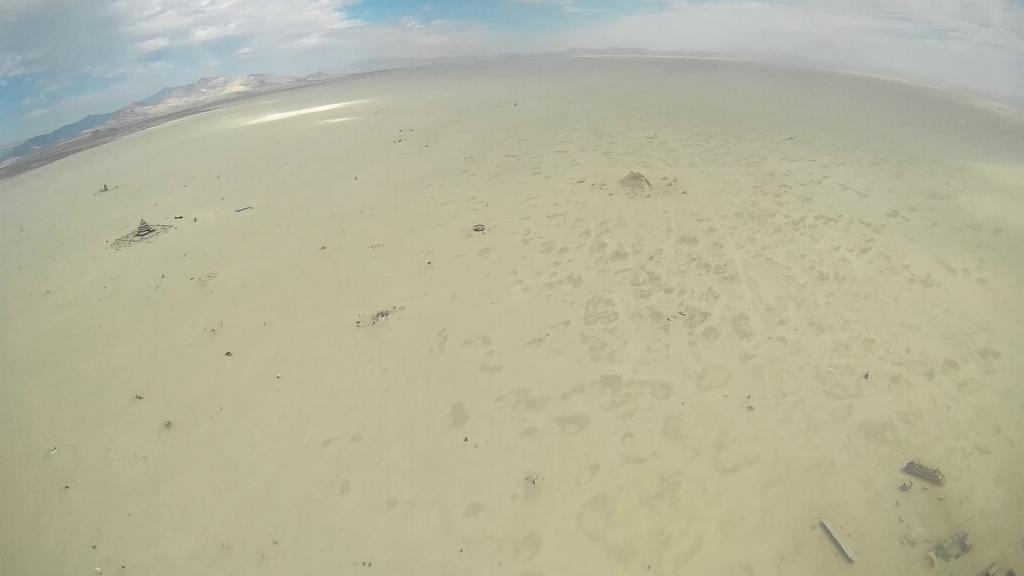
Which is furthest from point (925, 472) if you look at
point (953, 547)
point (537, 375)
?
point (537, 375)

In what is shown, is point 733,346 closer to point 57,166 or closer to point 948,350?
point 948,350

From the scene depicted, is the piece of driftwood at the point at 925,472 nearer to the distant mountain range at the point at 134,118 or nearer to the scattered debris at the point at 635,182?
the scattered debris at the point at 635,182

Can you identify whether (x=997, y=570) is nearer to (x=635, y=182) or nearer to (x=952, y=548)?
(x=952, y=548)

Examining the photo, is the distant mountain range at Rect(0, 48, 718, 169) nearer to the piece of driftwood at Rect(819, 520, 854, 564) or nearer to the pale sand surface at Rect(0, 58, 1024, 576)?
the pale sand surface at Rect(0, 58, 1024, 576)

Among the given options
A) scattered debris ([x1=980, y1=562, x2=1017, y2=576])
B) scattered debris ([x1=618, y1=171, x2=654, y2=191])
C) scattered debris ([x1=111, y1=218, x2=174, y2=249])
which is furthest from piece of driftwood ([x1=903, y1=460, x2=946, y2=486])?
scattered debris ([x1=111, y1=218, x2=174, y2=249])

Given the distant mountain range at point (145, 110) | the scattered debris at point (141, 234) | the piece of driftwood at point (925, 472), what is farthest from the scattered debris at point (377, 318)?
the distant mountain range at point (145, 110)

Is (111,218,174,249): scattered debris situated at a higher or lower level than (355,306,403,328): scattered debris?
higher
